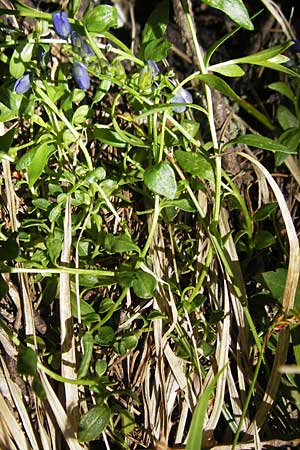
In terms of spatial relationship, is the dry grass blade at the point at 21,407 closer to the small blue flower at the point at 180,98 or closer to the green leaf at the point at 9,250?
the green leaf at the point at 9,250

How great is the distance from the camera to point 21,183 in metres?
0.99

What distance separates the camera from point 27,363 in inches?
31.1

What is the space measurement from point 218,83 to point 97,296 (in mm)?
359

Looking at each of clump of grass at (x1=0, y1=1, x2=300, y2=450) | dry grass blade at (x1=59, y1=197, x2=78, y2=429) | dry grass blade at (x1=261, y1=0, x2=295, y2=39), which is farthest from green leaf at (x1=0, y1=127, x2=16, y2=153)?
dry grass blade at (x1=261, y1=0, x2=295, y2=39)

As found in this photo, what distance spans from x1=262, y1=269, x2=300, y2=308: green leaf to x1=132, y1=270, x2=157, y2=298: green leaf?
183 mm

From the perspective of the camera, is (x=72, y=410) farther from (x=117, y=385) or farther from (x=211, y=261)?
(x=211, y=261)

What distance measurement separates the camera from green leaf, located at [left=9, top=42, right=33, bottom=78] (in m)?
0.84

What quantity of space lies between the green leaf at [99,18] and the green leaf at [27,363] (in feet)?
1.40

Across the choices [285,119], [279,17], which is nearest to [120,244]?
[285,119]

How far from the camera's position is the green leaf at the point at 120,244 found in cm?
89

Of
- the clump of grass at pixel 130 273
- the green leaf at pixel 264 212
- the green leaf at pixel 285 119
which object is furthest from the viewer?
the green leaf at pixel 285 119

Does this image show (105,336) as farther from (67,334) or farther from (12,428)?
(12,428)

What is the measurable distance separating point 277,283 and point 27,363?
38cm

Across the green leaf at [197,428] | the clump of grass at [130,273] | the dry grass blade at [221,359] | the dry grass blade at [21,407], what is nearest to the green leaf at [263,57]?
the clump of grass at [130,273]
